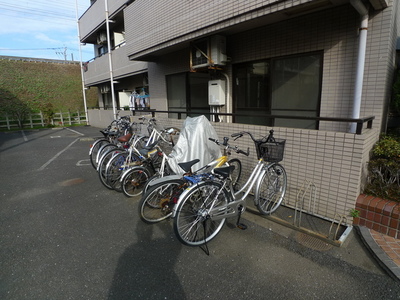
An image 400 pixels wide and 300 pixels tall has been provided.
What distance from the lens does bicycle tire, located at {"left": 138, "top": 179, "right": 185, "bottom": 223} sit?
3.17 meters

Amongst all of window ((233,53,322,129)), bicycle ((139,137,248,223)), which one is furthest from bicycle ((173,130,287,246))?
window ((233,53,322,129))

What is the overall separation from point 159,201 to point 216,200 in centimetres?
102

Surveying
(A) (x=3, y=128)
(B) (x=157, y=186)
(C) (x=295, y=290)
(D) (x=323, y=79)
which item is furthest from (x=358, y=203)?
(A) (x=3, y=128)

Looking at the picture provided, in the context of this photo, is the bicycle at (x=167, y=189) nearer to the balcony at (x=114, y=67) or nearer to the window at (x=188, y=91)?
the window at (x=188, y=91)

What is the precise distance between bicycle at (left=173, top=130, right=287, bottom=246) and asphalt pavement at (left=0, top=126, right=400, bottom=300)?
0.64 ft

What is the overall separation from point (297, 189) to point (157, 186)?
2.22 metres

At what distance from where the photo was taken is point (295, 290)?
7.43 feet

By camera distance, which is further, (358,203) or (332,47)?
(332,47)

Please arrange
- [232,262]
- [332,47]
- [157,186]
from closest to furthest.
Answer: [232,262]
[157,186]
[332,47]

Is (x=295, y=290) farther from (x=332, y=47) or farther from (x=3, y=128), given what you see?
(x=3, y=128)

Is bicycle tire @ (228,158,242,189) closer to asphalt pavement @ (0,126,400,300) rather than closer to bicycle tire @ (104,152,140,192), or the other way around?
asphalt pavement @ (0,126,400,300)

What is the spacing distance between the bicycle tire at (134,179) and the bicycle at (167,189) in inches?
30.6

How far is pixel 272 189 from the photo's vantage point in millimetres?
3688

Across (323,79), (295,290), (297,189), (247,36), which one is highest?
(247,36)
